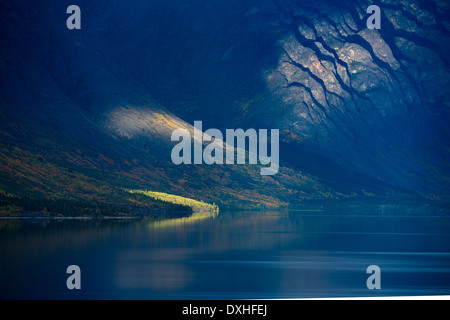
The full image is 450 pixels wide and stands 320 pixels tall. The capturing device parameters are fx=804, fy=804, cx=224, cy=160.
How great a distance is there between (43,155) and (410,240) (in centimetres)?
9936

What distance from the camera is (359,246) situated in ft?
270

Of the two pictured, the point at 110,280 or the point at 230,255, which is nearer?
the point at 110,280

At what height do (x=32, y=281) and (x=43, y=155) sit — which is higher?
(x=43, y=155)

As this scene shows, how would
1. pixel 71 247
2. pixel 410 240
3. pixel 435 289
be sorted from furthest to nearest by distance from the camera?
1. pixel 410 240
2. pixel 71 247
3. pixel 435 289

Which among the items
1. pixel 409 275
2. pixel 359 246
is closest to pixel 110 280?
pixel 409 275

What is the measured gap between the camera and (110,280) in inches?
2133

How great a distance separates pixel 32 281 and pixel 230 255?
24392 millimetres

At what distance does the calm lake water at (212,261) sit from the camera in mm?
51250

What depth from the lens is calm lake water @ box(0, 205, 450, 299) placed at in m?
51.2

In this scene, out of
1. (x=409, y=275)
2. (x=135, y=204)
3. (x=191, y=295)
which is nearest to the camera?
(x=191, y=295)

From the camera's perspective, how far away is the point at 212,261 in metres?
67.6
